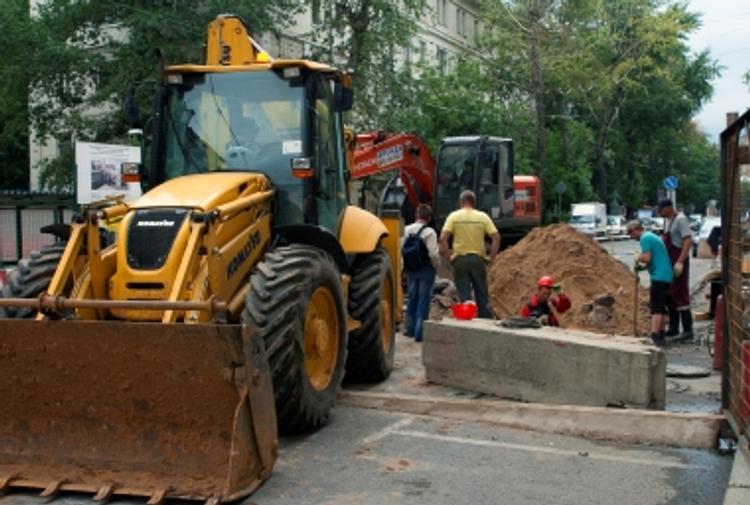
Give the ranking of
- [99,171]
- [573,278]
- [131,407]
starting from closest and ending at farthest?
[131,407] → [573,278] → [99,171]

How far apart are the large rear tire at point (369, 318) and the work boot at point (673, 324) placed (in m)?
4.72

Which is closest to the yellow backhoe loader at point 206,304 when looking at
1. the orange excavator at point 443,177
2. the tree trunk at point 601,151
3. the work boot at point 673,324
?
the work boot at point 673,324

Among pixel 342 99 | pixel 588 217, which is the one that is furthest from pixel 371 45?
pixel 342 99

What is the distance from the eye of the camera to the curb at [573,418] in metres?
6.51

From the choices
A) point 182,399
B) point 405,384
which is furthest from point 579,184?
point 182,399

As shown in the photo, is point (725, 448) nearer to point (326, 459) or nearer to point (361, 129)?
point (326, 459)

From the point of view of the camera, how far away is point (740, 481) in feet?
16.4

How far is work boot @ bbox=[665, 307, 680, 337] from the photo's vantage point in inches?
462

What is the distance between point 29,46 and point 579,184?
34554 millimetres

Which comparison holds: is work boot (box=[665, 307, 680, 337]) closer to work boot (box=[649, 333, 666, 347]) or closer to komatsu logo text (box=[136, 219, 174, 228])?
work boot (box=[649, 333, 666, 347])

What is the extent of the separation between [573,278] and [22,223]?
12.8 metres

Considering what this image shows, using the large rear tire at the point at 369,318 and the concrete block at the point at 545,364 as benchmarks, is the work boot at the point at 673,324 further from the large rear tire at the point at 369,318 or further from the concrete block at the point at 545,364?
the large rear tire at the point at 369,318

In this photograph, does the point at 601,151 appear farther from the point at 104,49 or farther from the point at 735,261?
the point at 735,261

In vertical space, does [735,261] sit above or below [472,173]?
below
